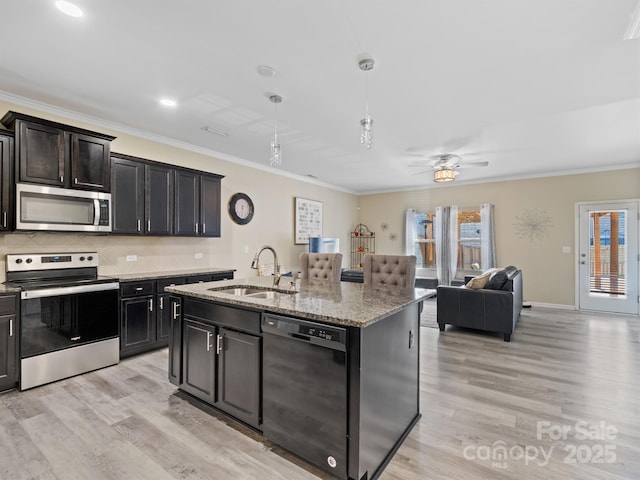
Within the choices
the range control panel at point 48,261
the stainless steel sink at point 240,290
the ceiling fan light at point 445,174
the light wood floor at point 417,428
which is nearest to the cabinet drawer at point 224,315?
the stainless steel sink at point 240,290

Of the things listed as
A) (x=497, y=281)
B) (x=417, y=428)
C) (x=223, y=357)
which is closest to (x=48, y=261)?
(x=223, y=357)

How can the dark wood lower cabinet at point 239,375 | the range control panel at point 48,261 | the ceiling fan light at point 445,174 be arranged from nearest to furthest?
the dark wood lower cabinet at point 239,375
the range control panel at point 48,261
the ceiling fan light at point 445,174

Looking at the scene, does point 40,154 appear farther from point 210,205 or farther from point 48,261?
point 210,205

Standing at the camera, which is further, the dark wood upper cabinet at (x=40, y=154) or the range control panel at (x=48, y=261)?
the range control panel at (x=48, y=261)

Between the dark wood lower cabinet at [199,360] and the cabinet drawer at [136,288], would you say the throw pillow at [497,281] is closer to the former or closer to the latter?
the dark wood lower cabinet at [199,360]

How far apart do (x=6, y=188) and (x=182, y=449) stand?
278cm

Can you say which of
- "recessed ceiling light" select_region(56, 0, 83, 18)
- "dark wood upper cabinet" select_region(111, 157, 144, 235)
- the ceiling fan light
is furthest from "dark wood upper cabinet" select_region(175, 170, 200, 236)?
the ceiling fan light

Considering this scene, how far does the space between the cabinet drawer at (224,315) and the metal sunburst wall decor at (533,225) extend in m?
6.66

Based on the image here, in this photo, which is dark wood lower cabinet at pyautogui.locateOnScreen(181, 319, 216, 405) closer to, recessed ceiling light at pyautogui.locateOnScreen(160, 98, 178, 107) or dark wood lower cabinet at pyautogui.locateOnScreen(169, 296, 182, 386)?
dark wood lower cabinet at pyautogui.locateOnScreen(169, 296, 182, 386)

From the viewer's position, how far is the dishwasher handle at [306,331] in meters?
1.66

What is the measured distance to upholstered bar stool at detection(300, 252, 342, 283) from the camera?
378cm

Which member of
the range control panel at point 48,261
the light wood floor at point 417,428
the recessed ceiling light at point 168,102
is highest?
the recessed ceiling light at point 168,102

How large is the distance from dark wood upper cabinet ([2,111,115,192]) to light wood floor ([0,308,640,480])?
1931mm

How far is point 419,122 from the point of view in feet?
12.6
